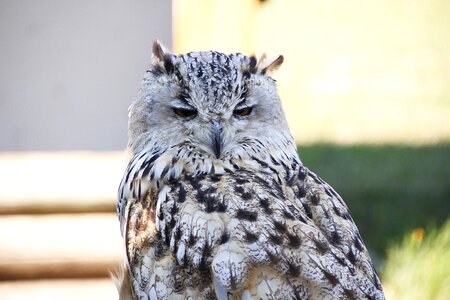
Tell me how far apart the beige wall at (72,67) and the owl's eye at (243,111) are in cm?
205

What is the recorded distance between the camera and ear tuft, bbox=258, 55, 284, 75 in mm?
3031

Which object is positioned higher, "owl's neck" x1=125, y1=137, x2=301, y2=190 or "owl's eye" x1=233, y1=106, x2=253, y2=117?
"owl's eye" x1=233, y1=106, x2=253, y2=117

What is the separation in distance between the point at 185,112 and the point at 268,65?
35 centimetres

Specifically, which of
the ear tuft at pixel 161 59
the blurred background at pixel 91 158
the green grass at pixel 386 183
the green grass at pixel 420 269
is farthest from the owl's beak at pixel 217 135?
the green grass at pixel 386 183

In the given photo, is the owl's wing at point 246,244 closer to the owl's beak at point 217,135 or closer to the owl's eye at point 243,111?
Result: the owl's beak at point 217,135

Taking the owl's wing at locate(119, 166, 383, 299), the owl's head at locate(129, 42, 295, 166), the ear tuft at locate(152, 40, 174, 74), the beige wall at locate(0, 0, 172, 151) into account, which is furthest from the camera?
the beige wall at locate(0, 0, 172, 151)

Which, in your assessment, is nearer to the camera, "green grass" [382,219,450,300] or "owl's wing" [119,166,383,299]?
"owl's wing" [119,166,383,299]

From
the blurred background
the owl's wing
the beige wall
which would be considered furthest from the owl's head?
the beige wall

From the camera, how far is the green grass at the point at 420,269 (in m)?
4.91

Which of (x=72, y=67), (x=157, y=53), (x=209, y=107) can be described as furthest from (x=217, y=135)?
(x=72, y=67)

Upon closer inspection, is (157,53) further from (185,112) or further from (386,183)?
(386,183)

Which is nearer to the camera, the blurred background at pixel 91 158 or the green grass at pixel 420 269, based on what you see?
the blurred background at pixel 91 158

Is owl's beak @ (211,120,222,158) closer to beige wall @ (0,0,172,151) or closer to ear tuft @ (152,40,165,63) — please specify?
ear tuft @ (152,40,165,63)

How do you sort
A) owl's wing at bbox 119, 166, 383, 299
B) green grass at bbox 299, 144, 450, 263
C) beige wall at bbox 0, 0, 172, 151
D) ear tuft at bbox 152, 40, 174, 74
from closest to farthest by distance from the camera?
owl's wing at bbox 119, 166, 383, 299 < ear tuft at bbox 152, 40, 174, 74 < beige wall at bbox 0, 0, 172, 151 < green grass at bbox 299, 144, 450, 263
